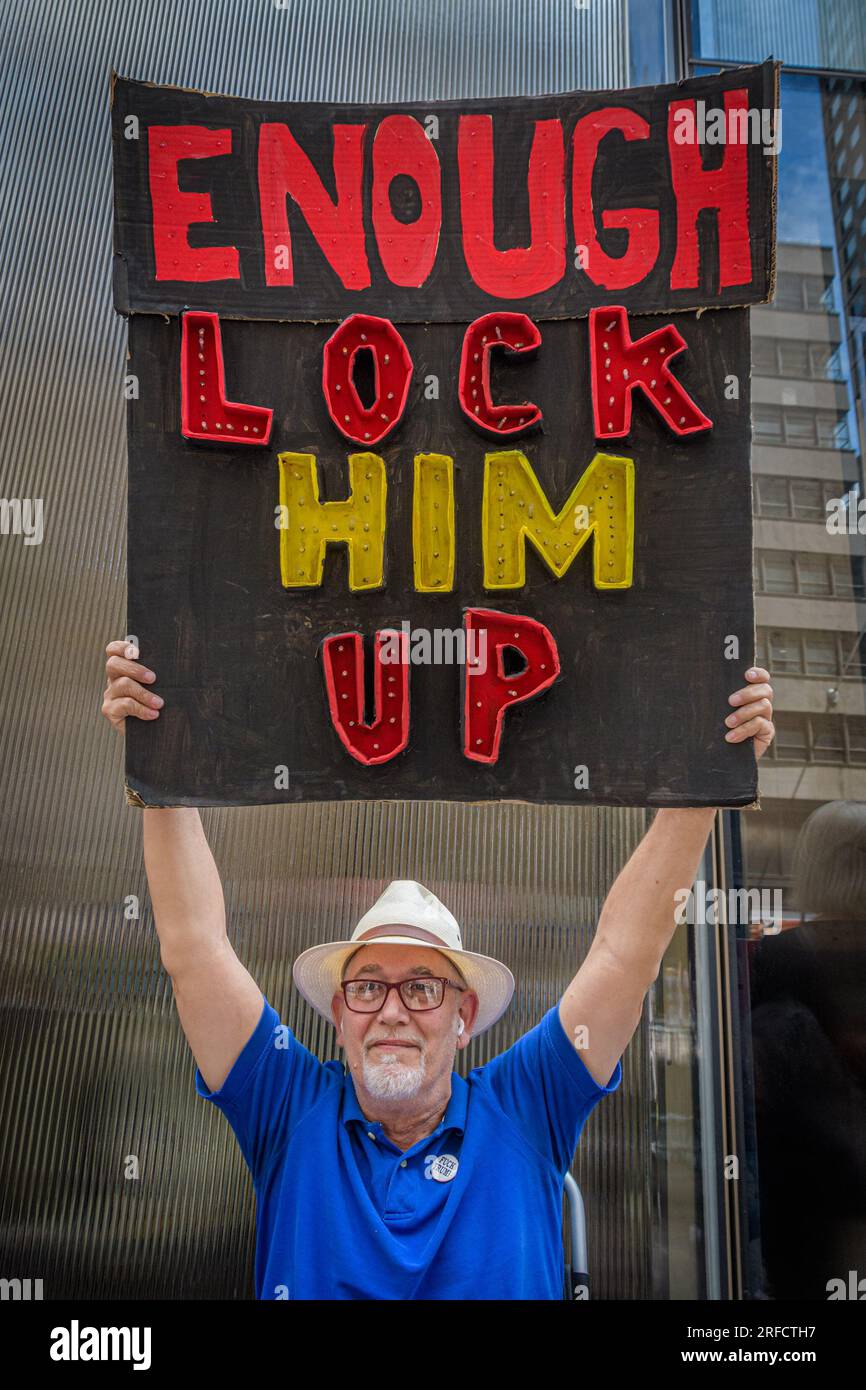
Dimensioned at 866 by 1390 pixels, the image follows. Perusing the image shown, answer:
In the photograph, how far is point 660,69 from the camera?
4363 millimetres

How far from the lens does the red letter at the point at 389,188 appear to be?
115 inches

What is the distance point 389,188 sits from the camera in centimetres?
292

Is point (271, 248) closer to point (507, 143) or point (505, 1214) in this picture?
point (507, 143)

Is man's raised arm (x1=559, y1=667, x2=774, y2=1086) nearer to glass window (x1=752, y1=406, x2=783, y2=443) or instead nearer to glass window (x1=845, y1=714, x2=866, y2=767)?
glass window (x1=845, y1=714, x2=866, y2=767)

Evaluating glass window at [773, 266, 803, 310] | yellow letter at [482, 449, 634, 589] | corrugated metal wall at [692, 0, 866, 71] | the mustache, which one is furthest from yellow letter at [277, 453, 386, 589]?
corrugated metal wall at [692, 0, 866, 71]

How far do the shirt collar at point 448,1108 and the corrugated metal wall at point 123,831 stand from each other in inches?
39.3

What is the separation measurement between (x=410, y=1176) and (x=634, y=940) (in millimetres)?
803

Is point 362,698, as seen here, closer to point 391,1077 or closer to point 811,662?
point 391,1077

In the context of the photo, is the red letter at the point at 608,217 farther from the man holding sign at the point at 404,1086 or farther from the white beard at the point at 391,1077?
the white beard at the point at 391,1077

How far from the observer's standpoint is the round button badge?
8.96ft

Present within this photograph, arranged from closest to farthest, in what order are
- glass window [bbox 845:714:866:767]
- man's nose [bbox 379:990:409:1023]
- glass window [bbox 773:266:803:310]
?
1. man's nose [bbox 379:990:409:1023]
2. glass window [bbox 845:714:866:767]
3. glass window [bbox 773:266:803:310]

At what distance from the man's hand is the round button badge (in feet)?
4.09

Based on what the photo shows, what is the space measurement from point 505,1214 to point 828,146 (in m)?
4.02

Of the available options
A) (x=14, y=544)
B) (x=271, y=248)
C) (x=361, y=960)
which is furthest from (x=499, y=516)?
(x=14, y=544)
